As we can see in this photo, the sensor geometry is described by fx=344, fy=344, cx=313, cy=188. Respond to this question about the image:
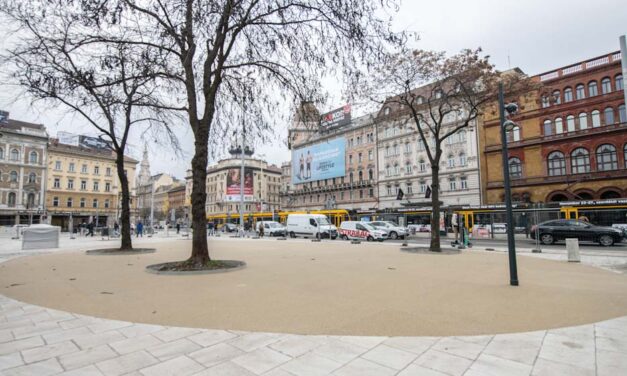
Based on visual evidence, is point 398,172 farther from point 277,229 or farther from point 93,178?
point 93,178

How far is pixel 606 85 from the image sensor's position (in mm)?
36906

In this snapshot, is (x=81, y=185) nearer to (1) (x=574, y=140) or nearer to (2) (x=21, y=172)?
(2) (x=21, y=172)

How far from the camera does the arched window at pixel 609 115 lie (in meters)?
36.5

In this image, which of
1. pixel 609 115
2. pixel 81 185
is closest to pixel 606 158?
pixel 609 115

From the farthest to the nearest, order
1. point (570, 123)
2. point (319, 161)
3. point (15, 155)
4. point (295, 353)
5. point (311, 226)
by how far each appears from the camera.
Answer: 1. point (319, 161)
2. point (15, 155)
3. point (570, 123)
4. point (311, 226)
5. point (295, 353)

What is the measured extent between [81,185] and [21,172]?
1126cm

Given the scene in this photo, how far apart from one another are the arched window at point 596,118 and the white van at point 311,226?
3123 cm

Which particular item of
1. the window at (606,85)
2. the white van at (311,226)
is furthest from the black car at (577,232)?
the window at (606,85)

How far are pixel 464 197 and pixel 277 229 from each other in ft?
87.8

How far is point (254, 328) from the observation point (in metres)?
4.66

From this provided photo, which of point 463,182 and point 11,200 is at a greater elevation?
point 463,182

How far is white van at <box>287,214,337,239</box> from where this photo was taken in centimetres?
3106

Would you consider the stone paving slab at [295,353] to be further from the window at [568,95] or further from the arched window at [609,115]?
the window at [568,95]

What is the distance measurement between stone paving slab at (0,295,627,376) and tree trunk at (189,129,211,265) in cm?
588
